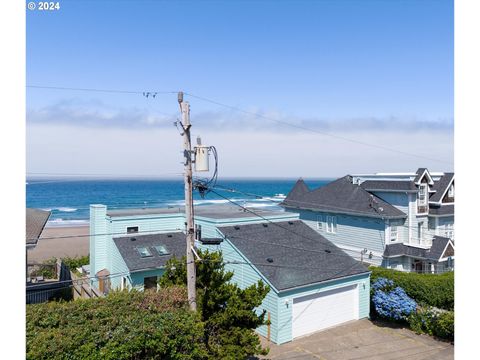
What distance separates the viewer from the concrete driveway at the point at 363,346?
13789 millimetres

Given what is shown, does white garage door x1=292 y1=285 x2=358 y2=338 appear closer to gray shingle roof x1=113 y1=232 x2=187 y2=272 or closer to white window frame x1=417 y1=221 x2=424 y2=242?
gray shingle roof x1=113 y1=232 x2=187 y2=272

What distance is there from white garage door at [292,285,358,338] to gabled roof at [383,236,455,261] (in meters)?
7.45

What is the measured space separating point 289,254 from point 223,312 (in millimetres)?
7852

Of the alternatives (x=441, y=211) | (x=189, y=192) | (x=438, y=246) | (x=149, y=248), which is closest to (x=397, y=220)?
(x=438, y=246)

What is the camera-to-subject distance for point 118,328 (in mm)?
8391

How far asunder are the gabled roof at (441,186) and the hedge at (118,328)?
2244 cm

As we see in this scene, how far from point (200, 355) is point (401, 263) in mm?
19755

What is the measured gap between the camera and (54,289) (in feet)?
51.8

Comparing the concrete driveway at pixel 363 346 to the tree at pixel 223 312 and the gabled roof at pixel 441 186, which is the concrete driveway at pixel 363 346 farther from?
the gabled roof at pixel 441 186

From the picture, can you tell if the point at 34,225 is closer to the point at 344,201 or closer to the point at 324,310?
the point at 324,310

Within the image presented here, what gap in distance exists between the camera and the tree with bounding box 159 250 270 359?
33.3 ft

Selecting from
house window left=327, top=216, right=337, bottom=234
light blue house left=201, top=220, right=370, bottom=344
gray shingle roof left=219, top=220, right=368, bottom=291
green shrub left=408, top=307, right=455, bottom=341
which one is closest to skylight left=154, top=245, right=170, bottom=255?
light blue house left=201, top=220, right=370, bottom=344
